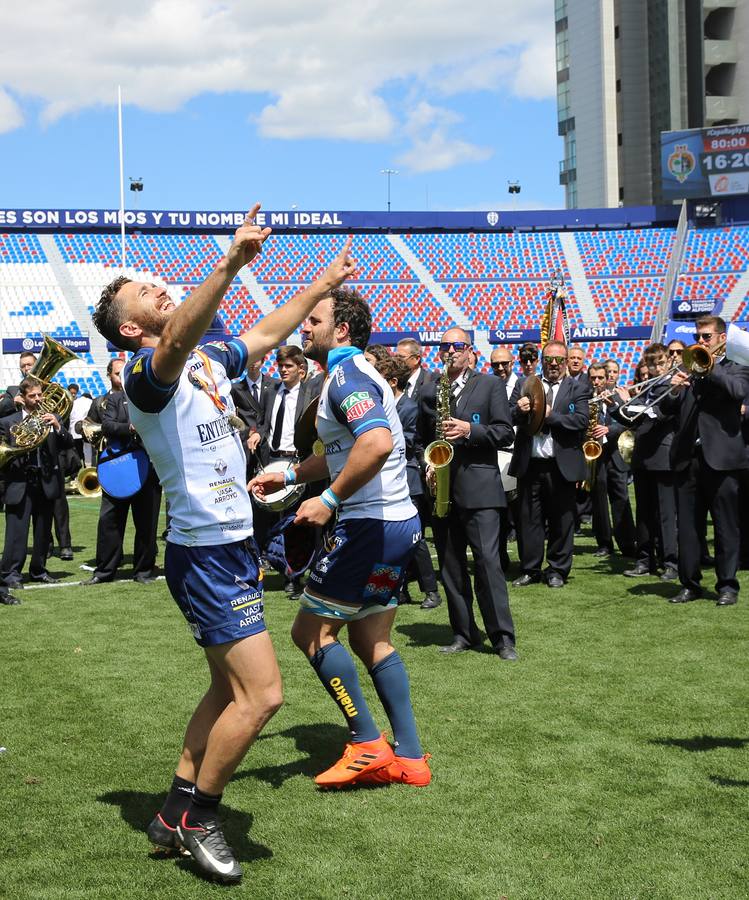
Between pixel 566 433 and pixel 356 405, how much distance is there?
5.19m

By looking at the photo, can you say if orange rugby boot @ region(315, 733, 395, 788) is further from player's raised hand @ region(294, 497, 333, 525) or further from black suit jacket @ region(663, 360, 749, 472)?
black suit jacket @ region(663, 360, 749, 472)

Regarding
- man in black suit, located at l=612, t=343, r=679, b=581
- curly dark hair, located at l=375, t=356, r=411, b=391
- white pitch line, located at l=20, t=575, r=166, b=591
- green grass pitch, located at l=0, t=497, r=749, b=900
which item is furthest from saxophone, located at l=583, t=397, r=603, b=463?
white pitch line, located at l=20, t=575, r=166, b=591

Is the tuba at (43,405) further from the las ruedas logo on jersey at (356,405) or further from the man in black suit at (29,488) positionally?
the las ruedas logo on jersey at (356,405)

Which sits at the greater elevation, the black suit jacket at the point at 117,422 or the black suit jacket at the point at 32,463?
the black suit jacket at the point at 117,422

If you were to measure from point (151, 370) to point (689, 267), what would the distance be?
141ft

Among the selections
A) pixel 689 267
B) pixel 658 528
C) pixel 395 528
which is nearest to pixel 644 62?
pixel 689 267

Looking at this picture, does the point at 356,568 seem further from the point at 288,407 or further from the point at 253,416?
the point at 253,416

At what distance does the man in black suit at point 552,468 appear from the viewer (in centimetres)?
926

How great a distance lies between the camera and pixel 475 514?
6859 millimetres

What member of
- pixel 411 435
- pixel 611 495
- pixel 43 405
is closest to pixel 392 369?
pixel 411 435

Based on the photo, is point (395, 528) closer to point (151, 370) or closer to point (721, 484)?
point (151, 370)

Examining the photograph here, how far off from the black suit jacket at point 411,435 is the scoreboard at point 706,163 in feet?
127

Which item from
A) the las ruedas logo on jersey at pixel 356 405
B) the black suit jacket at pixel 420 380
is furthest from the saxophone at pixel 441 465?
the las ruedas logo on jersey at pixel 356 405

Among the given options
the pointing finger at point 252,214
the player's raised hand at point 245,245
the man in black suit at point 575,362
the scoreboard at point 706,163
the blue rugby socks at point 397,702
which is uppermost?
the scoreboard at point 706,163
